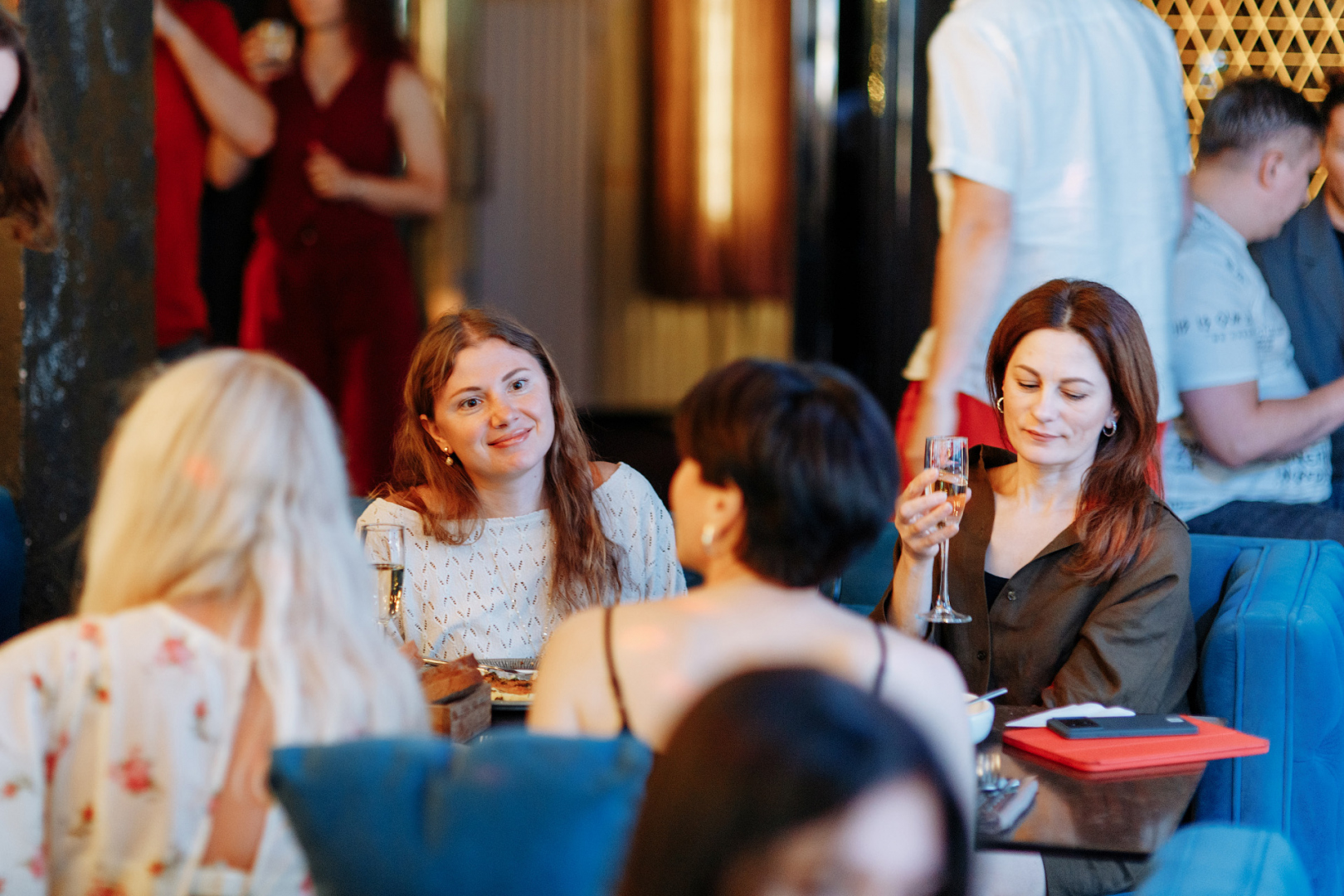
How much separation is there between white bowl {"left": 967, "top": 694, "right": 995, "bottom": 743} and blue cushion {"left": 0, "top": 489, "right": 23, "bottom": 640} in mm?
2145

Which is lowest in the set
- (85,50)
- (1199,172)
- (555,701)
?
(555,701)

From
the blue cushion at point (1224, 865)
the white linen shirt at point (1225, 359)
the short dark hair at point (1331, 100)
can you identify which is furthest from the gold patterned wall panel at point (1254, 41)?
the blue cushion at point (1224, 865)

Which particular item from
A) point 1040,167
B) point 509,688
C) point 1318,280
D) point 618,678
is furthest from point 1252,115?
point 618,678

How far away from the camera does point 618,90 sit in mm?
7098

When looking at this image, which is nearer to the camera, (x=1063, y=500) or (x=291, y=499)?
(x=291, y=499)

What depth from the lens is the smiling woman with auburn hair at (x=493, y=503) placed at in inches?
94.0

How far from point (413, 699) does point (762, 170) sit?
19.4 feet

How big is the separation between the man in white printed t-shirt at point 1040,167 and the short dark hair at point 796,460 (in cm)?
165

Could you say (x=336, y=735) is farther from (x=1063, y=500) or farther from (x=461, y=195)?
(x=461, y=195)

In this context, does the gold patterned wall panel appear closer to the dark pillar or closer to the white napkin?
the white napkin

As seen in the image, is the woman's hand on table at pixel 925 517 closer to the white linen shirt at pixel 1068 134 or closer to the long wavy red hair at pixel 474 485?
the long wavy red hair at pixel 474 485

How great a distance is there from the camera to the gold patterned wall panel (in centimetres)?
366

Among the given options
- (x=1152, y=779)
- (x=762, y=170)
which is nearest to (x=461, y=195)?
(x=762, y=170)

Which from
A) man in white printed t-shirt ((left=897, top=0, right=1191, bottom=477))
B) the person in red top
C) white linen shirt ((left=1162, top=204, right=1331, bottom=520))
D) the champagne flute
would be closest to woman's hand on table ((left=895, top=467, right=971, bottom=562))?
the champagne flute
